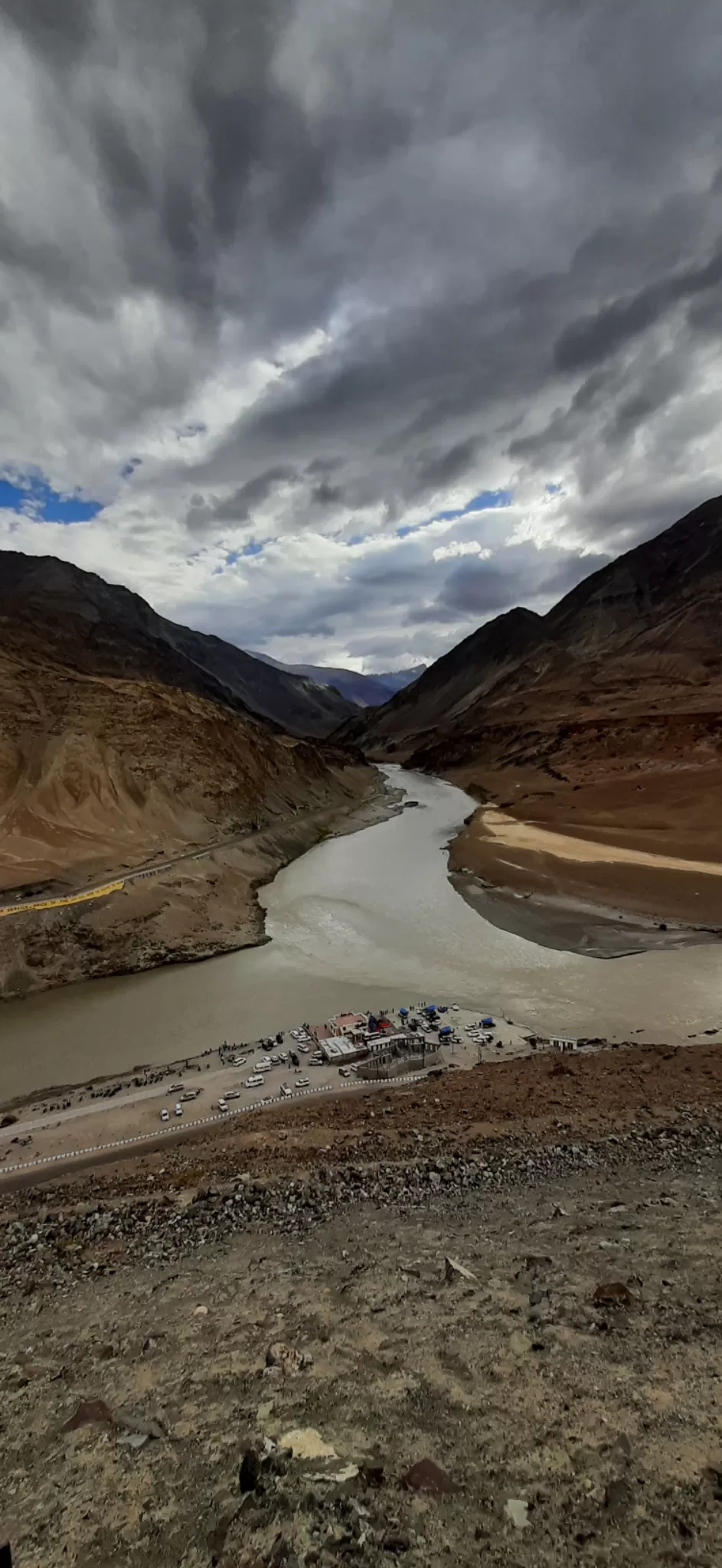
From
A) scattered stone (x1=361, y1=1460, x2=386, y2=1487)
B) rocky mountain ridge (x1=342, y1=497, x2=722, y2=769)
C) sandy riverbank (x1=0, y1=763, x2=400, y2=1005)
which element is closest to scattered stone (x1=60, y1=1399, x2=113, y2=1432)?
scattered stone (x1=361, y1=1460, x2=386, y2=1487)

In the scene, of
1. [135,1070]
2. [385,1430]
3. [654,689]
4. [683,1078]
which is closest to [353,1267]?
[385,1430]

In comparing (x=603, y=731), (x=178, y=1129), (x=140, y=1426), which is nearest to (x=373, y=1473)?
(x=140, y=1426)

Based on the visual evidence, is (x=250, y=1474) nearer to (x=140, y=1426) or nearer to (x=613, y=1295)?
(x=140, y=1426)

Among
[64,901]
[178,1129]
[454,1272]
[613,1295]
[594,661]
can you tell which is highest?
[594,661]

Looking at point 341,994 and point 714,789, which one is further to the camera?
point 714,789

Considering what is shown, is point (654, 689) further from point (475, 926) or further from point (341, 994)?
point (341, 994)

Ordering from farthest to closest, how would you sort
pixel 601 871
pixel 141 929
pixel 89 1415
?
pixel 601 871 < pixel 141 929 < pixel 89 1415

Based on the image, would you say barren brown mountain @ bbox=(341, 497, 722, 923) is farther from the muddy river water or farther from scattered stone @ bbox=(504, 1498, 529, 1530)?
scattered stone @ bbox=(504, 1498, 529, 1530)
